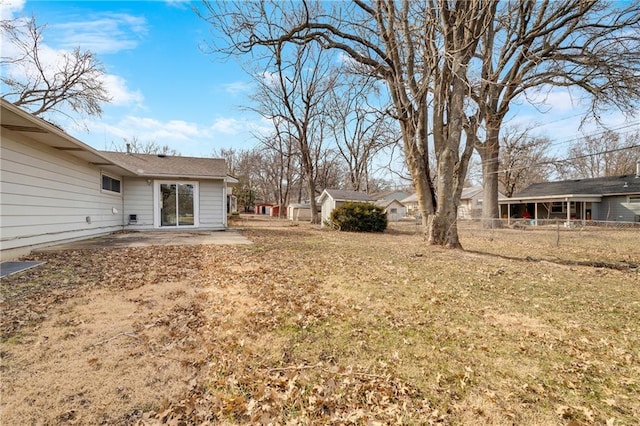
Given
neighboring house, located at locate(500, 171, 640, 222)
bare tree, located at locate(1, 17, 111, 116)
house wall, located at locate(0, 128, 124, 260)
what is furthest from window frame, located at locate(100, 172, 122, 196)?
neighboring house, located at locate(500, 171, 640, 222)

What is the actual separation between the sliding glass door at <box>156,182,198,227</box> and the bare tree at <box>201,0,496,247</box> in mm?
6267

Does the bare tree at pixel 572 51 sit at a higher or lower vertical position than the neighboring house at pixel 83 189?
higher

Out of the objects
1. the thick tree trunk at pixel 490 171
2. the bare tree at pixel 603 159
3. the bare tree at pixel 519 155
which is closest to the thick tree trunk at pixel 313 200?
the thick tree trunk at pixel 490 171

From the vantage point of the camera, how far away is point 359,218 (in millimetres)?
15633

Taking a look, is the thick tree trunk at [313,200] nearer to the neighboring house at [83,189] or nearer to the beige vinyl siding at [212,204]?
the neighboring house at [83,189]

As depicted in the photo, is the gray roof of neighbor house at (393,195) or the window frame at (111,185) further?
the gray roof of neighbor house at (393,195)

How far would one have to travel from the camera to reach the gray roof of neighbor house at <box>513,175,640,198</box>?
20.5m

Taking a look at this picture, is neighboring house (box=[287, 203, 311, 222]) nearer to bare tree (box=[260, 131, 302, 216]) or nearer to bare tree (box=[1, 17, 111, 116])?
bare tree (box=[260, 131, 302, 216])

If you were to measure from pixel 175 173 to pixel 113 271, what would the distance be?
7.41 m

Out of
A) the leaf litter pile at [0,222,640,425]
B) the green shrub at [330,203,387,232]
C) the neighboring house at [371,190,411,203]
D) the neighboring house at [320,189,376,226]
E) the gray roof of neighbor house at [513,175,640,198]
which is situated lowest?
the leaf litter pile at [0,222,640,425]

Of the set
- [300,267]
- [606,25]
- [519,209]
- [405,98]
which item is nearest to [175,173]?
[300,267]

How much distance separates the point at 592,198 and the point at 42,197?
1186 inches

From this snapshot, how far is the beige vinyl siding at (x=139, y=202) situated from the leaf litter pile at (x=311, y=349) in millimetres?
7295

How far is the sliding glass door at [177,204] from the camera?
476 inches
